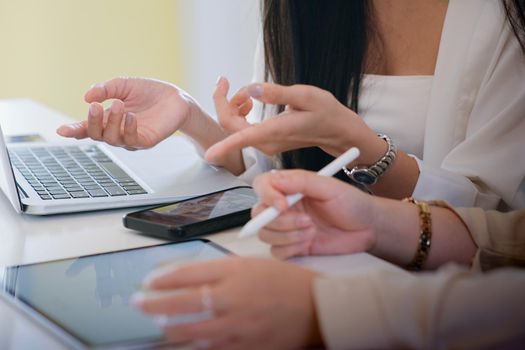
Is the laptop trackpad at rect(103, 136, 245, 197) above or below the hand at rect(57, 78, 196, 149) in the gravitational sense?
below

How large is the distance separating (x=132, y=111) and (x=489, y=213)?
47 centimetres

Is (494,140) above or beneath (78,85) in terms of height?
above

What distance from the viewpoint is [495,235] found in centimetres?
80

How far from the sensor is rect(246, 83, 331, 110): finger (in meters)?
0.82

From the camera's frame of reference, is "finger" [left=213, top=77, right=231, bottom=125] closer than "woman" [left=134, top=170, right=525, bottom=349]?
No

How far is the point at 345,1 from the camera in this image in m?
1.29

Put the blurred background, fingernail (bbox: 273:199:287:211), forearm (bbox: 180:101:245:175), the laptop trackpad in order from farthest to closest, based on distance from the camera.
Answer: the blurred background, forearm (bbox: 180:101:245:175), the laptop trackpad, fingernail (bbox: 273:199:287:211)

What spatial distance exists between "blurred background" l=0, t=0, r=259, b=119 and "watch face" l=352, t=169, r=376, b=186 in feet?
6.77

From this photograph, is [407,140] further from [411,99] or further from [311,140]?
[311,140]

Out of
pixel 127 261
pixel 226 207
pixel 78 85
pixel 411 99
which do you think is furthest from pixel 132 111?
pixel 78 85

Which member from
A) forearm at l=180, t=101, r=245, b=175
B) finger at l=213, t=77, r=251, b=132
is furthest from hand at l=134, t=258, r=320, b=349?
forearm at l=180, t=101, r=245, b=175

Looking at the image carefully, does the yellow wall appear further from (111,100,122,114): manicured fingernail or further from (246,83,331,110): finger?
(246,83,331,110): finger

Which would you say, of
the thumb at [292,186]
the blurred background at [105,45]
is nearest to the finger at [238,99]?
the thumb at [292,186]

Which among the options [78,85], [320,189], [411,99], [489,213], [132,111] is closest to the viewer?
[320,189]
